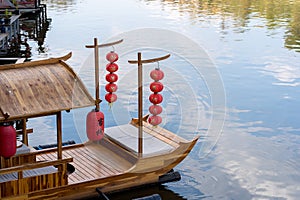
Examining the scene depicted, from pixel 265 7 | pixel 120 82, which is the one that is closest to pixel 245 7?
pixel 265 7

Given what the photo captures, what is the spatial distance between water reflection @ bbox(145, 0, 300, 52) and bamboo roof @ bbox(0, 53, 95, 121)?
20.7 metres

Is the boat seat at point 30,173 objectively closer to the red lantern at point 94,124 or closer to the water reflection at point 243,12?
the red lantern at point 94,124

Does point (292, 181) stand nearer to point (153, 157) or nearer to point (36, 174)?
point (153, 157)

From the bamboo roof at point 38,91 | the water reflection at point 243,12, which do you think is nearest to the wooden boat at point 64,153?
the bamboo roof at point 38,91

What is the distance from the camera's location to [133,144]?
13.5 meters

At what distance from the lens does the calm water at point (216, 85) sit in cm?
1504

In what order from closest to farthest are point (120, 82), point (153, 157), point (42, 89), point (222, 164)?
point (42, 89) → point (153, 157) → point (222, 164) → point (120, 82)

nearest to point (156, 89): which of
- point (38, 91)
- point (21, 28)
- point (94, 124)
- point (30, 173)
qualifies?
point (94, 124)

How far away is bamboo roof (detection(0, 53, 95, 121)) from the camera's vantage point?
11.0 m

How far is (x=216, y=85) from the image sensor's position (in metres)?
23.3

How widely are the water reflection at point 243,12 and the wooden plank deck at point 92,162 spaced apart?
1879 centimetres

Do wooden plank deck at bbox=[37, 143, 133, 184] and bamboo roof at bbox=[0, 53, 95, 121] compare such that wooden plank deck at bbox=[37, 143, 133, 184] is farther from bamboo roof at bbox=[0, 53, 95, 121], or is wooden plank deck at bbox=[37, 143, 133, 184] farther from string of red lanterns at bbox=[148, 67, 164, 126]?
bamboo roof at bbox=[0, 53, 95, 121]

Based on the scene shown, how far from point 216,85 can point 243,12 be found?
63.8ft

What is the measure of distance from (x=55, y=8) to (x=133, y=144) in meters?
33.1
